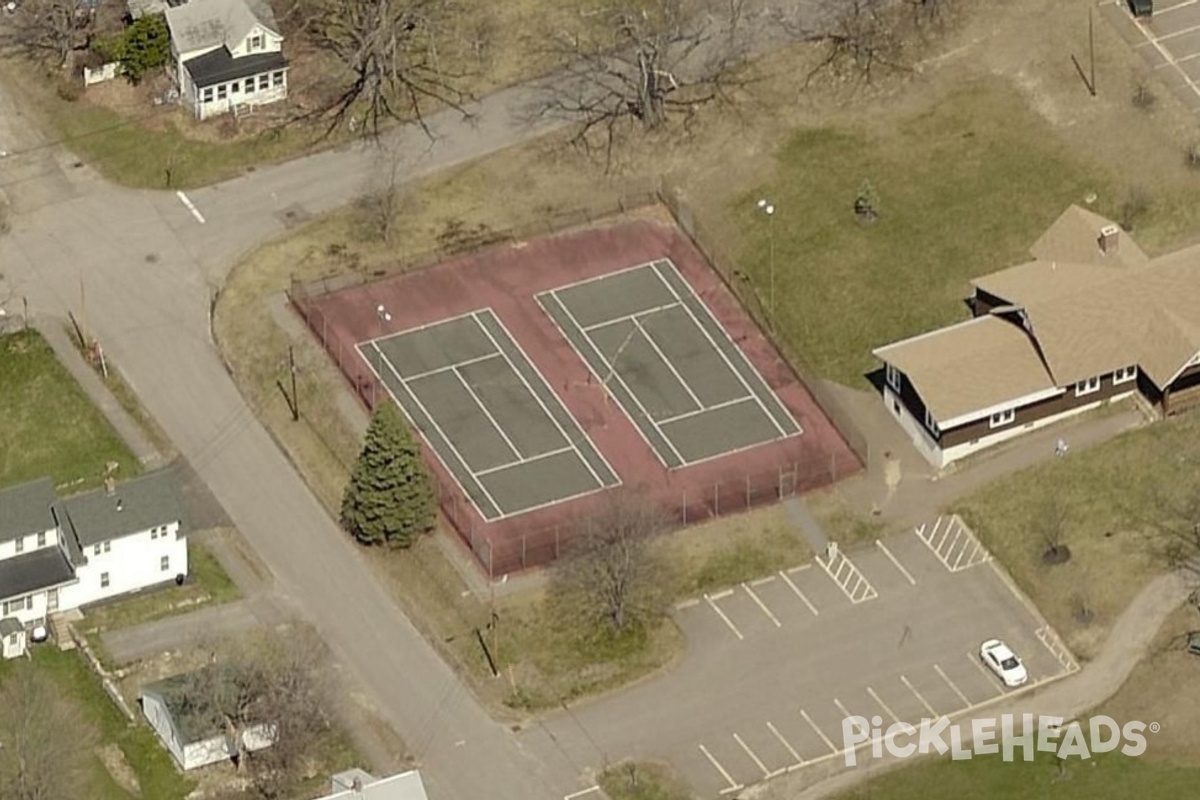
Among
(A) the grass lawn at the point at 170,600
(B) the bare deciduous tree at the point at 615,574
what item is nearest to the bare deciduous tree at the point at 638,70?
(B) the bare deciduous tree at the point at 615,574

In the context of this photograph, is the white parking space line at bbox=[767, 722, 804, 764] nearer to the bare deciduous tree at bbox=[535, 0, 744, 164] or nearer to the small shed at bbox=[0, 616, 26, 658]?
the small shed at bbox=[0, 616, 26, 658]

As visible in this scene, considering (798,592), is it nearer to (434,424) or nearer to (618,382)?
(618,382)

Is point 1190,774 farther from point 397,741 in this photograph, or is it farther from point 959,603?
point 397,741

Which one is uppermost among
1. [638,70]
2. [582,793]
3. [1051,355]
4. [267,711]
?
[638,70]

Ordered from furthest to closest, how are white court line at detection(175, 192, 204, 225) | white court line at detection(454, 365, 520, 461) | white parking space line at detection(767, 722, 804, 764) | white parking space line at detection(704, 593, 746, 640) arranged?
white court line at detection(175, 192, 204, 225) < white court line at detection(454, 365, 520, 461) < white parking space line at detection(704, 593, 746, 640) < white parking space line at detection(767, 722, 804, 764)

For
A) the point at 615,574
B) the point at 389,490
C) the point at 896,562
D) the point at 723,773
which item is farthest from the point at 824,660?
the point at 389,490

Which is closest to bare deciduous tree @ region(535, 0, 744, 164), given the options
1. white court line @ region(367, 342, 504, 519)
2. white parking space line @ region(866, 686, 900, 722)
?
white court line @ region(367, 342, 504, 519)

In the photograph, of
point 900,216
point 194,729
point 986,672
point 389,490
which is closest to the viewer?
point 194,729
